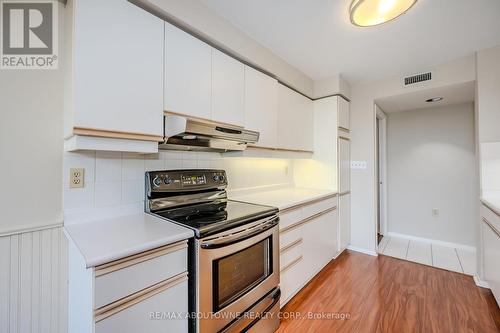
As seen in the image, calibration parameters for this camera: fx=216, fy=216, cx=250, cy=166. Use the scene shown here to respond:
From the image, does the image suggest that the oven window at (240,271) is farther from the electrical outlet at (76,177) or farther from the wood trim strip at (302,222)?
the electrical outlet at (76,177)

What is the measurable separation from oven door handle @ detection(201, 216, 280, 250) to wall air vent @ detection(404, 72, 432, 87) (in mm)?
2413

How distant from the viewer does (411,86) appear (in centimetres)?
A: 257

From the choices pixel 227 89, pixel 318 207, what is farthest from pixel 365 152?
pixel 227 89

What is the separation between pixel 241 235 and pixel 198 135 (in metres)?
0.66

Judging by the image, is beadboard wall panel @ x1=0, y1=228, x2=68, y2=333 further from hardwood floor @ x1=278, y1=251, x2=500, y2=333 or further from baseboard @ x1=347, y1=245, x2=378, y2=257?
baseboard @ x1=347, y1=245, x2=378, y2=257

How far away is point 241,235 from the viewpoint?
1.28m

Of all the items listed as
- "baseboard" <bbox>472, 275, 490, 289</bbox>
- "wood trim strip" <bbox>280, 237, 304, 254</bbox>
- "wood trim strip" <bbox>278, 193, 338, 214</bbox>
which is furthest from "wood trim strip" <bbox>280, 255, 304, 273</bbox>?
"baseboard" <bbox>472, 275, 490, 289</bbox>

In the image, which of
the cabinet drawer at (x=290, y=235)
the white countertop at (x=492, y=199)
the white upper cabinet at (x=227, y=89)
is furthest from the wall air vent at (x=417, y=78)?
the cabinet drawer at (x=290, y=235)

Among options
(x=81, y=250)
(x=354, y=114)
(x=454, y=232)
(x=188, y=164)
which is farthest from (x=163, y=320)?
(x=454, y=232)

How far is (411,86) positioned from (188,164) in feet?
8.95

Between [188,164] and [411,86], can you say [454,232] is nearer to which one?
[411,86]

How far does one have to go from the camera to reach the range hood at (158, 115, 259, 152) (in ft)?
4.10

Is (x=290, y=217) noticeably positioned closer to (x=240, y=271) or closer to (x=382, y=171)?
(x=240, y=271)

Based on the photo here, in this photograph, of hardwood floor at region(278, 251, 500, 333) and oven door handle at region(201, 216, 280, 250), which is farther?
hardwood floor at region(278, 251, 500, 333)
